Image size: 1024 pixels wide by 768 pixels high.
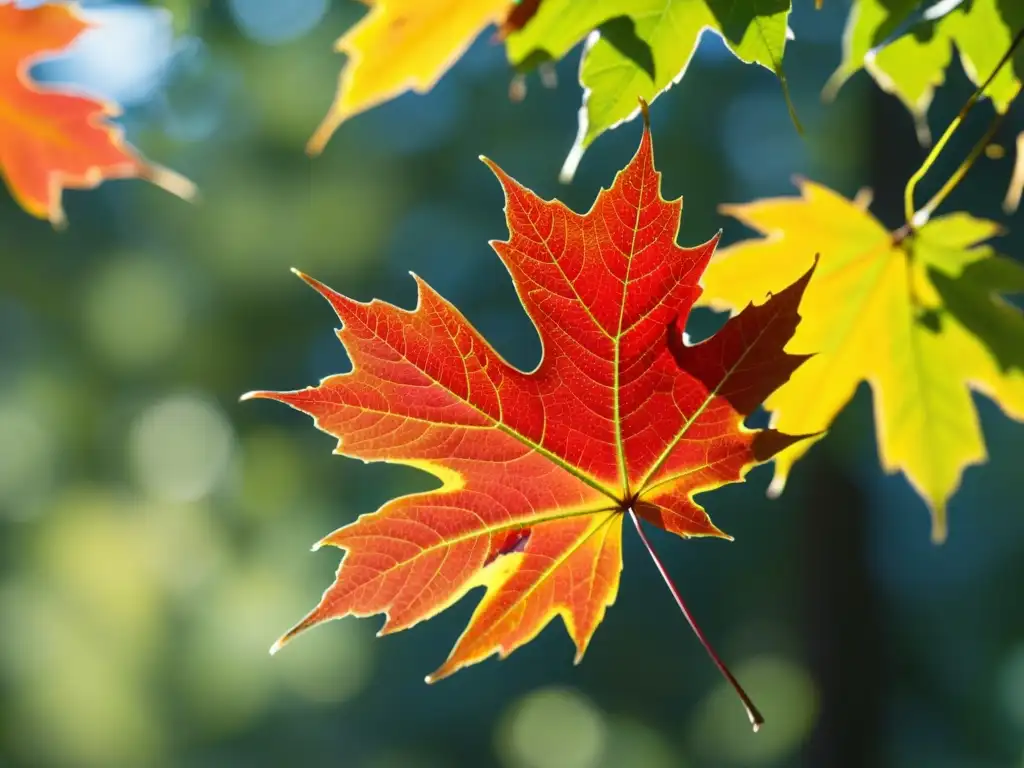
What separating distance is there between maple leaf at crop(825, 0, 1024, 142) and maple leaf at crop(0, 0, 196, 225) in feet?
2.44

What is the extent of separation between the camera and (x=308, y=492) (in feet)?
31.2

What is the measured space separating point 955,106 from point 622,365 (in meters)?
8.31

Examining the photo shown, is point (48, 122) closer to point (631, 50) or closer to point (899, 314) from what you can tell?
point (631, 50)

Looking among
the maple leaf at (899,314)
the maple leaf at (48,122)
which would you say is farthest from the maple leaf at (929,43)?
the maple leaf at (48,122)

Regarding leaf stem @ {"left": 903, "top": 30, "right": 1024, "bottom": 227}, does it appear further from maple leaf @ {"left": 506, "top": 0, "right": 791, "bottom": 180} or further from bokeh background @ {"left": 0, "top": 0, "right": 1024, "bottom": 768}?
bokeh background @ {"left": 0, "top": 0, "right": 1024, "bottom": 768}

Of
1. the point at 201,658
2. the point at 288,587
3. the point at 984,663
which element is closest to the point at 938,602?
the point at 984,663

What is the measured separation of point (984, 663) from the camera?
9.03m

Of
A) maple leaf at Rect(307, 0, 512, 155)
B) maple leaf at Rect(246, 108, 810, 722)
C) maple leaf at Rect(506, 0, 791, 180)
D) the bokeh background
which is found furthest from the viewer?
the bokeh background

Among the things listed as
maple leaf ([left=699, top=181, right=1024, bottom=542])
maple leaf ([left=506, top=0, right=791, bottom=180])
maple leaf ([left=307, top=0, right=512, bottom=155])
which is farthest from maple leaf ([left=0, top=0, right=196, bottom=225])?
maple leaf ([left=699, top=181, right=1024, bottom=542])

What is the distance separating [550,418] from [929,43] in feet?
1.82

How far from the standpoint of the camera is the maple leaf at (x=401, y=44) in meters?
0.82

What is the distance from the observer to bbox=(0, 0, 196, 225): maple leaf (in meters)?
1.07

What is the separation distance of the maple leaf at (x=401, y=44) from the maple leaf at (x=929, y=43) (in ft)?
1.04

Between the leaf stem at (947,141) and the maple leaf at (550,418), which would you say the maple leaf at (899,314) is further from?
the maple leaf at (550,418)
